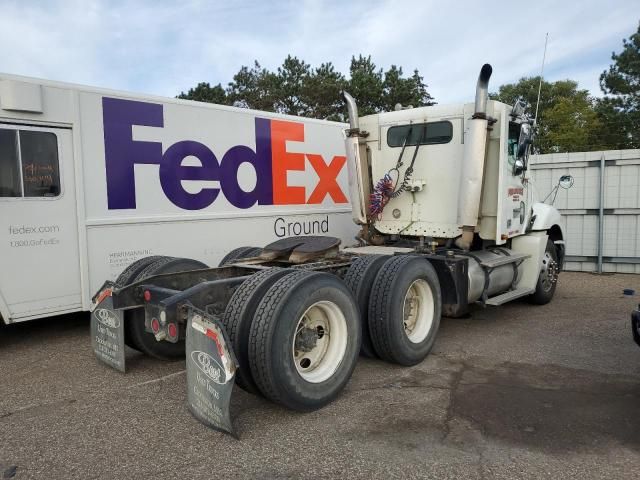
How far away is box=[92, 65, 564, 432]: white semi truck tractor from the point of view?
3.63 metres

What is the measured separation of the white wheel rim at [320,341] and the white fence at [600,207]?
8.46 metres

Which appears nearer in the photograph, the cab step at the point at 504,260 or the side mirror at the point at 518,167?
the cab step at the point at 504,260

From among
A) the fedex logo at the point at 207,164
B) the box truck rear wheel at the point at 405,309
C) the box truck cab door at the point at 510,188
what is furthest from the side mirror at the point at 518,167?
the fedex logo at the point at 207,164

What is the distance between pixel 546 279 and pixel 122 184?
6.07 metres

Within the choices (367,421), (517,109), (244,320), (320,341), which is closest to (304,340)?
(320,341)

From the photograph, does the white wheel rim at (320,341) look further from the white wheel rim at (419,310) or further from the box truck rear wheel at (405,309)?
the white wheel rim at (419,310)

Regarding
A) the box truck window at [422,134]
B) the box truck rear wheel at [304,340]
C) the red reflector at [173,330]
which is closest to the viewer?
the box truck rear wheel at [304,340]

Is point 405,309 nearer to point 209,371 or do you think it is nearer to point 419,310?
point 419,310

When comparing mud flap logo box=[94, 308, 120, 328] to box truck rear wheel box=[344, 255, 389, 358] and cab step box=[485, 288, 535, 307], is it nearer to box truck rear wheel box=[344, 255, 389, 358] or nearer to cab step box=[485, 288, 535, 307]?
box truck rear wheel box=[344, 255, 389, 358]

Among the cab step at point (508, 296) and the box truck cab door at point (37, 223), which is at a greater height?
the box truck cab door at point (37, 223)

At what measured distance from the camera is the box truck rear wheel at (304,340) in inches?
141

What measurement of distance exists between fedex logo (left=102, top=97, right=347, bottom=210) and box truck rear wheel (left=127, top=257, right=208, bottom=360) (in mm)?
1534

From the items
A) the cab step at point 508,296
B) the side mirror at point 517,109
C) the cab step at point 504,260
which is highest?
the side mirror at point 517,109

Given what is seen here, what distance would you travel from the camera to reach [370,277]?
4.91 m
